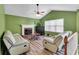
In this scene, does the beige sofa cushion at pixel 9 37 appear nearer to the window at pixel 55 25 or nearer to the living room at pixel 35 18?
the living room at pixel 35 18

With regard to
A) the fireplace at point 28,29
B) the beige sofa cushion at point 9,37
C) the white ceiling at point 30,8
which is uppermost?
the white ceiling at point 30,8

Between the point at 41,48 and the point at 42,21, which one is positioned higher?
the point at 42,21

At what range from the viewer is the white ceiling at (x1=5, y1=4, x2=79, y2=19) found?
1901 millimetres

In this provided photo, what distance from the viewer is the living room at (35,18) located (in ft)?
6.24

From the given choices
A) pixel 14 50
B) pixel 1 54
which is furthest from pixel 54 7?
pixel 1 54

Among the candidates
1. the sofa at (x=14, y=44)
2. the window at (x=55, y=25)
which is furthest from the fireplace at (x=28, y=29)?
→ the window at (x=55, y=25)

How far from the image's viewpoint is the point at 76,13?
191 centimetres

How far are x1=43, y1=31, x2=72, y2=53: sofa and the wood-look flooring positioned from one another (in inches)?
2.3

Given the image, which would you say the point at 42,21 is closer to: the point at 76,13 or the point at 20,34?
the point at 20,34

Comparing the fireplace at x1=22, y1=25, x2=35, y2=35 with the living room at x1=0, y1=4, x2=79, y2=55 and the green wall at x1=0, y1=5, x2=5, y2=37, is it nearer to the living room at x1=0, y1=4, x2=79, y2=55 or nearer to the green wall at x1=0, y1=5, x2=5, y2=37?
the living room at x1=0, y1=4, x2=79, y2=55

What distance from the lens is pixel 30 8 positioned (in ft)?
6.32

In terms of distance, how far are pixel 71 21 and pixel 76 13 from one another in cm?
15

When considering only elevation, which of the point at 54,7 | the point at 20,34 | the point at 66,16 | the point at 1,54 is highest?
the point at 54,7

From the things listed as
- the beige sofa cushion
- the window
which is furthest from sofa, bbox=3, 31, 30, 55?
the window
